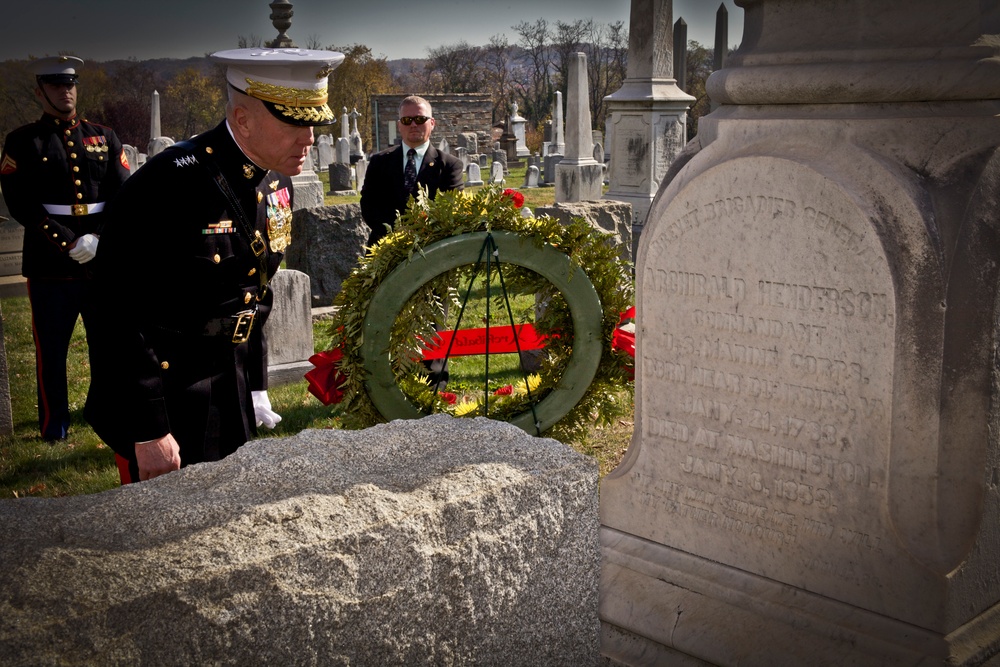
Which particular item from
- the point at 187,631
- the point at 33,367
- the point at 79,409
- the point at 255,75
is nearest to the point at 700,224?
the point at 255,75

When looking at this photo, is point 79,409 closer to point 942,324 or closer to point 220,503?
point 220,503

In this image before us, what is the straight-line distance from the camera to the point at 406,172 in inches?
259

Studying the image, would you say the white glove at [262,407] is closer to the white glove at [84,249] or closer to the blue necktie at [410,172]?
the white glove at [84,249]

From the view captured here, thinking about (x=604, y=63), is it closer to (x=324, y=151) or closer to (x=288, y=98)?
(x=324, y=151)

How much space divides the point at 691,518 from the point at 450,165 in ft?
13.5

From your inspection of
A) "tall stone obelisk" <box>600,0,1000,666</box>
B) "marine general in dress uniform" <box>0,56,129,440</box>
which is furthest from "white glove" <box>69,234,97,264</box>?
"tall stone obelisk" <box>600,0,1000,666</box>

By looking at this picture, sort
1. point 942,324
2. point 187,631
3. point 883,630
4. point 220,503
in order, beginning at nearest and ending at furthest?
point 187,631
point 220,503
point 942,324
point 883,630

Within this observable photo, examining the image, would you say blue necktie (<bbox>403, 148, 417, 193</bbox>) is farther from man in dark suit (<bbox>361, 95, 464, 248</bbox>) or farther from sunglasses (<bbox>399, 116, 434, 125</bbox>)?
sunglasses (<bbox>399, 116, 434, 125</bbox>)

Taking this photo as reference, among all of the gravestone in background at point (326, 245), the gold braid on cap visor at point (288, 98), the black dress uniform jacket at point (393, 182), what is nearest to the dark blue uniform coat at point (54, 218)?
the black dress uniform jacket at point (393, 182)

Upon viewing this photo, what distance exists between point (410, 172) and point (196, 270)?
3754 mm

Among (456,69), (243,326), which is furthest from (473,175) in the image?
(456,69)

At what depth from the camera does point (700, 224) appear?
2871 millimetres

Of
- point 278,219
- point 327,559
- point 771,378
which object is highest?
point 278,219

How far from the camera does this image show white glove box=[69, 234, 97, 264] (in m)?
5.54
